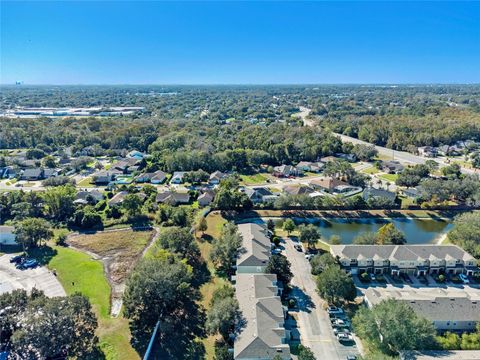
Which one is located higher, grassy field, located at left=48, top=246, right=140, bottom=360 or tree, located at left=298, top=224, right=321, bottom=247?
tree, located at left=298, top=224, right=321, bottom=247

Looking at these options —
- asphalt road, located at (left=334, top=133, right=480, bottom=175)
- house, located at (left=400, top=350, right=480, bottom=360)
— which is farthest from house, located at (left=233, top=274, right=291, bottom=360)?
asphalt road, located at (left=334, top=133, right=480, bottom=175)

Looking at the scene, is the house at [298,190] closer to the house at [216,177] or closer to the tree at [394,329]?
the house at [216,177]

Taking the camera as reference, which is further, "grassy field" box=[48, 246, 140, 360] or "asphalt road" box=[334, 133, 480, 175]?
"asphalt road" box=[334, 133, 480, 175]

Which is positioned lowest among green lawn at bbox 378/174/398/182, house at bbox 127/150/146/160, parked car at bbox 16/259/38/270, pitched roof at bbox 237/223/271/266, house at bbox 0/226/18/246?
parked car at bbox 16/259/38/270

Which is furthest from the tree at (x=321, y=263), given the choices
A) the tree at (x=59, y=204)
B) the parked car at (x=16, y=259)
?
the tree at (x=59, y=204)

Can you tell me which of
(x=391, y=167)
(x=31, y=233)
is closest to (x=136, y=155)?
(x=31, y=233)

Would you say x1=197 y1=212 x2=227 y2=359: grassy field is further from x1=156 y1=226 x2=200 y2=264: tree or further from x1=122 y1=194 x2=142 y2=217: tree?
x1=122 y1=194 x2=142 y2=217: tree

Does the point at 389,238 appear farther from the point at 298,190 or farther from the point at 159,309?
the point at 159,309
